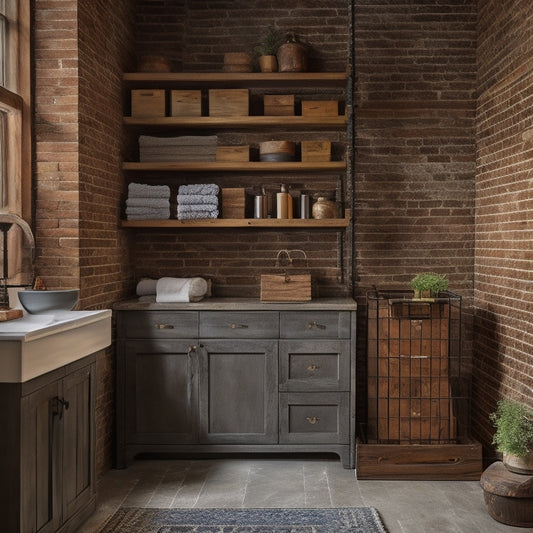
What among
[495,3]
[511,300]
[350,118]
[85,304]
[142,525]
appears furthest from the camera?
[350,118]

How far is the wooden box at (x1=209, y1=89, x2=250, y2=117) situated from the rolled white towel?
740 millimetres

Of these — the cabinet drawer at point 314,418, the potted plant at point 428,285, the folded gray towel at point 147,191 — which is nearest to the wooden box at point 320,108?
the folded gray towel at point 147,191

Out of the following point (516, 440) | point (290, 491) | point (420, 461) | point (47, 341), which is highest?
point (47, 341)

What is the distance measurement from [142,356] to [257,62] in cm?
242

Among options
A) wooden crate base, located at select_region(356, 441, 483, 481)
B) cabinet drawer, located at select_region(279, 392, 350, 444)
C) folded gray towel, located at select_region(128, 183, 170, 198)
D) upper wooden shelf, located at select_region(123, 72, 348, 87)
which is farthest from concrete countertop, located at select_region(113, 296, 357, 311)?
upper wooden shelf, located at select_region(123, 72, 348, 87)

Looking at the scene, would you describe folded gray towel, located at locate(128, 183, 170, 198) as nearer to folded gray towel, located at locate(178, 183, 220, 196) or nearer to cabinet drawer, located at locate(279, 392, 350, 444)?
folded gray towel, located at locate(178, 183, 220, 196)

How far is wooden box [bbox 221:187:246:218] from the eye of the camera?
193 inches

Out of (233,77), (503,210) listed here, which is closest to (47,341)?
(233,77)

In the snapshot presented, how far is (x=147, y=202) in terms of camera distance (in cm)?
484

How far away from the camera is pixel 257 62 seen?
17.0ft

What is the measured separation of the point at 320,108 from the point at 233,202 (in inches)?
37.2

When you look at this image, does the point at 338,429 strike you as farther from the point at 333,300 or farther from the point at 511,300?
the point at 511,300

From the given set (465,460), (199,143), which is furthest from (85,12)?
(465,460)

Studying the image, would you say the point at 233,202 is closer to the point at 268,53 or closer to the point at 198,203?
the point at 198,203
